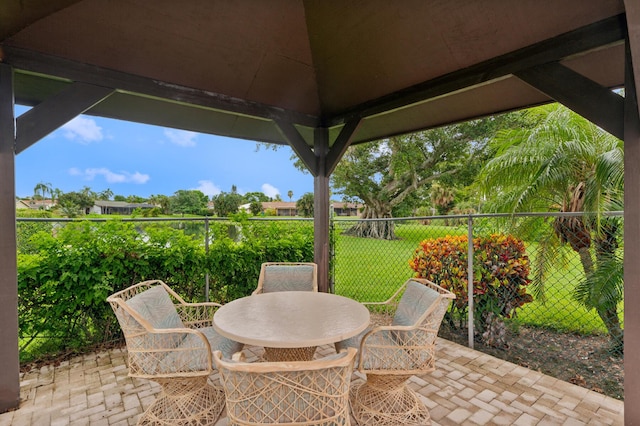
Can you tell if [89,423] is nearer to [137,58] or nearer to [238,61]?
[137,58]

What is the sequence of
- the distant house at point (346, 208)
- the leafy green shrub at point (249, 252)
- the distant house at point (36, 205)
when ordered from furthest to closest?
the distant house at point (346, 208) → the distant house at point (36, 205) → the leafy green shrub at point (249, 252)

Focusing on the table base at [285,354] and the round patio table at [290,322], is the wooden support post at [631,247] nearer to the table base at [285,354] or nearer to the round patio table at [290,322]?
the round patio table at [290,322]

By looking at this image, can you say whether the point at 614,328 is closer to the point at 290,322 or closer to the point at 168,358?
the point at 290,322

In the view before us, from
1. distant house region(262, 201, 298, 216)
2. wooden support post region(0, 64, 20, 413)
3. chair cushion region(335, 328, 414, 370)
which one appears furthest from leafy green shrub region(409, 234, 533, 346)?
distant house region(262, 201, 298, 216)

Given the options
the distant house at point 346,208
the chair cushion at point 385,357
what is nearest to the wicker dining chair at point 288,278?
the chair cushion at point 385,357

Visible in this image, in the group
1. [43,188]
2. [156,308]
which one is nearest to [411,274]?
[156,308]

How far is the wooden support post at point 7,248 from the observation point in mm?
2396

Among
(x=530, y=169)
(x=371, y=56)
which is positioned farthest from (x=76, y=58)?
(x=530, y=169)

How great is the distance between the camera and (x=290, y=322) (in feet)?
6.98

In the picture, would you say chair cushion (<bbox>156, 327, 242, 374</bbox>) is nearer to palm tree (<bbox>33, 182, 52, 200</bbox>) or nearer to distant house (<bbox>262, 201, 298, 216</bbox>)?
palm tree (<bbox>33, 182, 52, 200</bbox>)

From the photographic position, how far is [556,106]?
3.91 meters

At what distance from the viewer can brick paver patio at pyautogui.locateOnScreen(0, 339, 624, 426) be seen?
231cm

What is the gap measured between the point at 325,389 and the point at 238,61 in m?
3.25

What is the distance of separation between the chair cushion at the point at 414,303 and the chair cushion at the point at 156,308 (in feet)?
5.98
